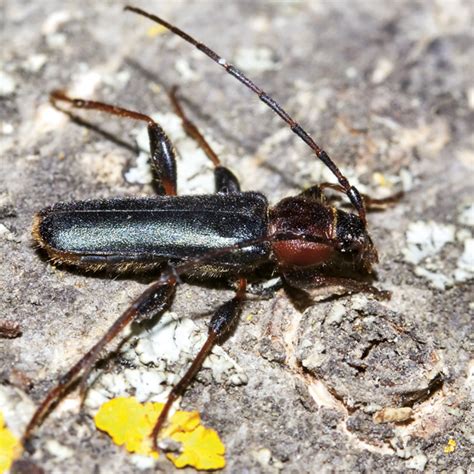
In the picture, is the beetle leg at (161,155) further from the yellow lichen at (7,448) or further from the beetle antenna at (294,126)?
the yellow lichen at (7,448)

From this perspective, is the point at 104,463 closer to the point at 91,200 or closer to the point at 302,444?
the point at 302,444

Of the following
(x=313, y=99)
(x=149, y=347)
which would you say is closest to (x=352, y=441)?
(x=149, y=347)

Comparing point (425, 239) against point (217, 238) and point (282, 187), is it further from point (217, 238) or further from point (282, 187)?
point (217, 238)

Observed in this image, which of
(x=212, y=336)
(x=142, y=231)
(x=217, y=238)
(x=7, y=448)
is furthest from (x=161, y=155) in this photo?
(x=7, y=448)

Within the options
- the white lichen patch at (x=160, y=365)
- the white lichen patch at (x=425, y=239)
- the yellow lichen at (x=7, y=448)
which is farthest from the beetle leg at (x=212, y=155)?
the yellow lichen at (x=7, y=448)

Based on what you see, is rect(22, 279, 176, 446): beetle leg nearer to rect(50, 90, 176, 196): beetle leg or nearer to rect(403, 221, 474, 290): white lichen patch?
rect(50, 90, 176, 196): beetle leg

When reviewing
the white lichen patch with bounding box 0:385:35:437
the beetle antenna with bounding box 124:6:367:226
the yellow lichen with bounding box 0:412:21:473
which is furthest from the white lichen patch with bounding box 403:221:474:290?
the yellow lichen with bounding box 0:412:21:473
